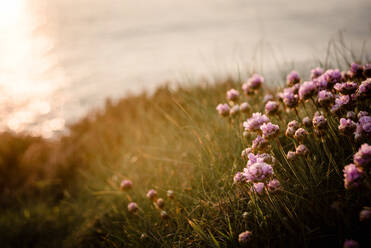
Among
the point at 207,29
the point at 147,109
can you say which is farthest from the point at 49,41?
the point at 147,109

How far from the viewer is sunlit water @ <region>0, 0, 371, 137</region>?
11.2ft

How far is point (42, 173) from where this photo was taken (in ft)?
14.1

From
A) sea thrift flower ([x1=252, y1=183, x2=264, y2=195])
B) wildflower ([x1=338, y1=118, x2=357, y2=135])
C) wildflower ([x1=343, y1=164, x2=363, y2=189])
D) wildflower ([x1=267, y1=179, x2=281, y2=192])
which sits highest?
wildflower ([x1=338, y1=118, x2=357, y2=135])

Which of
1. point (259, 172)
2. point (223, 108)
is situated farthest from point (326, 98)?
point (223, 108)

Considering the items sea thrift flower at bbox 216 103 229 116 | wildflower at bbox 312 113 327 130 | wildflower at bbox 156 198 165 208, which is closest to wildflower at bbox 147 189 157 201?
wildflower at bbox 156 198 165 208

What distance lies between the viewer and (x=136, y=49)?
10484mm

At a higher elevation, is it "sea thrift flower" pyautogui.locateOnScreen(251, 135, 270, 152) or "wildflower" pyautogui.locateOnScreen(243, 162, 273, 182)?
"sea thrift flower" pyautogui.locateOnScreen(251, 135, 270, 152)

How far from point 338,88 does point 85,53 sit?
39.0 ft

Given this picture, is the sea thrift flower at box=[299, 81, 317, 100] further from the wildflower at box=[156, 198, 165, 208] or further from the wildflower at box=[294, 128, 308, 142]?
the wildflower at box=[156, 198, 165, 208]

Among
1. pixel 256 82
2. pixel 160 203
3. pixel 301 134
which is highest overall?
pixel 256 82

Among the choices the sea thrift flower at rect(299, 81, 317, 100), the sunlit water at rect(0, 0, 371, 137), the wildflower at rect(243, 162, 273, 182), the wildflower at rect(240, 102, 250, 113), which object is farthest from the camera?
the sunlit water at rect(0, 0, 371, 137)

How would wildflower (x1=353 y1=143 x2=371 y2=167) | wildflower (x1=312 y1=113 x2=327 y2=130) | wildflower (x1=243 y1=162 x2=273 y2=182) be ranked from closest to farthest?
wildflower (x1=353 y1=143 x2=371 y2=167), wildflower (x1=243 y1=162 x2=273 y2=182), wildflower (x1=312 y1=113 x2=327 y2=130)

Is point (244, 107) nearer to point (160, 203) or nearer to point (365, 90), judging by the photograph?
point (365, 90)

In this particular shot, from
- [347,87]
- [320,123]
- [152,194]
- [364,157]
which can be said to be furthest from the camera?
[152,194]
